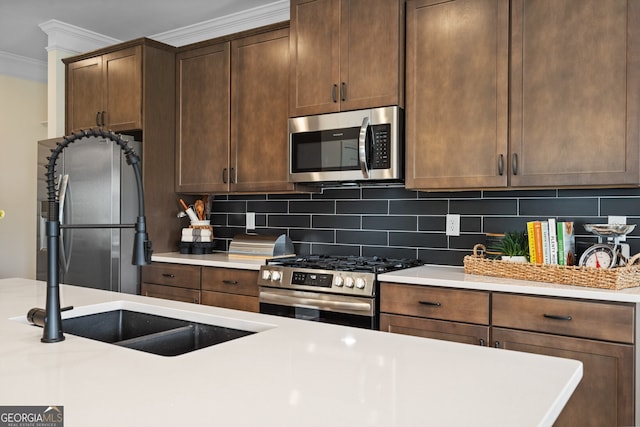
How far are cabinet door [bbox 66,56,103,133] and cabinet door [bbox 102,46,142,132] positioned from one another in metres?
0.10

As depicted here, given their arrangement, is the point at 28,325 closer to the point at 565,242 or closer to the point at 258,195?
the point at 565,242

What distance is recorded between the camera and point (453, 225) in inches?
125

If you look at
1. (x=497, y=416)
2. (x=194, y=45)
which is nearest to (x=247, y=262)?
(x=194, y=45)

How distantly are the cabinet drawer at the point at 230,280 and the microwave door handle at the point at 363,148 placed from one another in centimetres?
89

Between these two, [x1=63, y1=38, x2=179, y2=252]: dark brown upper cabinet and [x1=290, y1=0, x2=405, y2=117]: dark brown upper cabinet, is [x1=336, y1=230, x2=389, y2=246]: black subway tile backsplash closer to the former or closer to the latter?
[x1=290, y1=0, x2=405, y2=117]: dark brown upper cabinet

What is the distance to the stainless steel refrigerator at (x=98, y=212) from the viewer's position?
371cm

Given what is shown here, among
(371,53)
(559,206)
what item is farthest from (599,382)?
(371,53)

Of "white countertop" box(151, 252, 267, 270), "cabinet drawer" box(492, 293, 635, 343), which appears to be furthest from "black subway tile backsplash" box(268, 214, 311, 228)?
"cabinet drawer" box(492, 293, 635, 343)

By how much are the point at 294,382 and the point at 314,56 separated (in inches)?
99.4

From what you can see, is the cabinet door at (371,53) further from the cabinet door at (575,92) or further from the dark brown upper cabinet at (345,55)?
the cabinet door at (575,92)

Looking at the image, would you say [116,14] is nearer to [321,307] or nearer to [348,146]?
[348,146]

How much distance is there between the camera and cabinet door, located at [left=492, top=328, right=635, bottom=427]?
2.14 m

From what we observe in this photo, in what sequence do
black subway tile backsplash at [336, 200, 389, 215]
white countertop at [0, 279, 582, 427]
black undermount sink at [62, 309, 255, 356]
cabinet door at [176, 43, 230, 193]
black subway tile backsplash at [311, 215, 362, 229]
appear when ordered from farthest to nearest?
cabinet door at [176, 43, 230, 193] → black subway tile backsplash at [311, 215, 362, 229] → black subway tile backsplash at [336, 200, 389, 215] → black undermount sink at [62, 309, 255, 356] → white countertop at [0, 279, 582, 427]

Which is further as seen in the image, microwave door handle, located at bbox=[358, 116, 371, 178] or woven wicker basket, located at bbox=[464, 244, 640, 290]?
microwave door handle, located at bbox=[358, 116, 371, 178]
